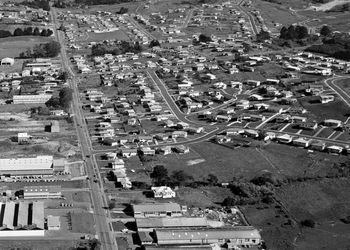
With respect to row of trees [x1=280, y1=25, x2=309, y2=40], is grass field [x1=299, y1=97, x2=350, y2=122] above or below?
above

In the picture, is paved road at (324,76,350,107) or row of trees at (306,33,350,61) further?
row of trees at (306,33,350,61)

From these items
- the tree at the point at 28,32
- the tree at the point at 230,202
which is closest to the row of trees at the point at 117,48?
the tree at the point at 28,32

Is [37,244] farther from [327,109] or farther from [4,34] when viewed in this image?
[4,34]

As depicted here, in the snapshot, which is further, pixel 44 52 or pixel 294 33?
pixel 294 33

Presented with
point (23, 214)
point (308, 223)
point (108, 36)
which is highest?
point (23, 214)

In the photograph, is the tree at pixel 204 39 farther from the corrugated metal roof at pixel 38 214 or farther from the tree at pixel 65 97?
the corrugated metal roof at pixel 38 214

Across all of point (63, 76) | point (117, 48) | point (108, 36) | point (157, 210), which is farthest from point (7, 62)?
point (157, 210)

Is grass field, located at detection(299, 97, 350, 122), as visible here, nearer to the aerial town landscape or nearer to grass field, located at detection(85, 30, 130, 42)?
the aerial town landscape

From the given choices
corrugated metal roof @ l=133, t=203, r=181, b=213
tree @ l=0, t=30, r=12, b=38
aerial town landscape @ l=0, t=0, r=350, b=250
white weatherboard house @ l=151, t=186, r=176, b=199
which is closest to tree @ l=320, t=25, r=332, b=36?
aerial town landscape @ l=0, t=0, r=350, b=250
